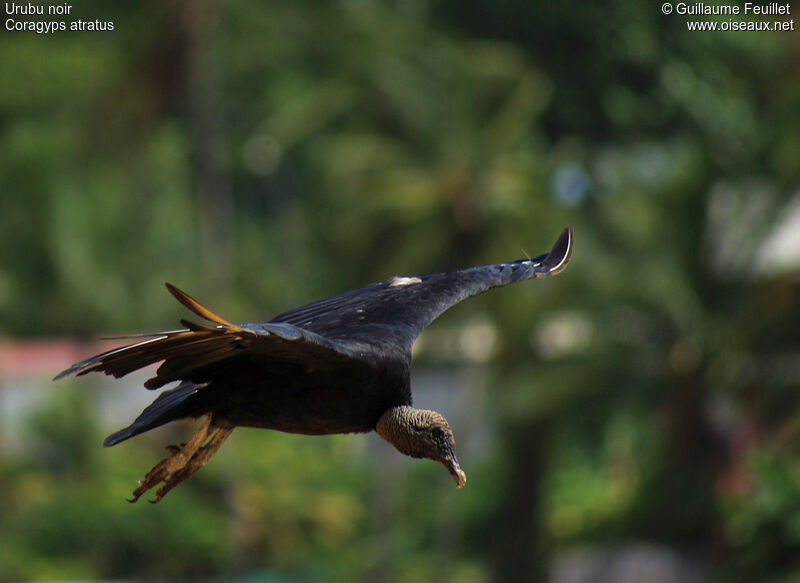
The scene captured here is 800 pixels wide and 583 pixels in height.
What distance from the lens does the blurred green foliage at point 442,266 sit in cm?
1641

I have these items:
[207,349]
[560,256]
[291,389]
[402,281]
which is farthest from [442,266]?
[207,349]

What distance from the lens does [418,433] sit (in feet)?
14.4

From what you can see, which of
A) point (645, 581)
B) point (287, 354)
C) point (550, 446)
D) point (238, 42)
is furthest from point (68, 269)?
point (287, 354)

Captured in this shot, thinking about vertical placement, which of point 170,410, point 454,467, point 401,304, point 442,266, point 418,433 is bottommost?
point 442,266

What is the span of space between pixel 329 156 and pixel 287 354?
54.4 ft

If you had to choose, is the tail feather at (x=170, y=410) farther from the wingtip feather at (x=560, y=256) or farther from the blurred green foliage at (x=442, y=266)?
the blurred green foliage at (x=442, y=266)

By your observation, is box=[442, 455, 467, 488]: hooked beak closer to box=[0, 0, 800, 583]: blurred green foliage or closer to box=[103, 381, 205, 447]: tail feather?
box=[103, 381, 205, 447]: tail feather

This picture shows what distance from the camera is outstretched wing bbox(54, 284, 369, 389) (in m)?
Answer: 3.73

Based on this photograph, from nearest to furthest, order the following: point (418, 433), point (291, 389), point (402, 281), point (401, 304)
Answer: point (291, 389)
point (418, 433)
point (401, 304)
point (402, 281)

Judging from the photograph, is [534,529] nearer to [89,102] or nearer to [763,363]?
[763,363]

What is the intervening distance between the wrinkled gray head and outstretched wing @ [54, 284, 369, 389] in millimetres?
372

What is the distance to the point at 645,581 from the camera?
1848cm

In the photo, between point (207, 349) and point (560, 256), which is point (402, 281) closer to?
point (560, 256)

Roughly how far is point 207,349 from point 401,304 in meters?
1.30
